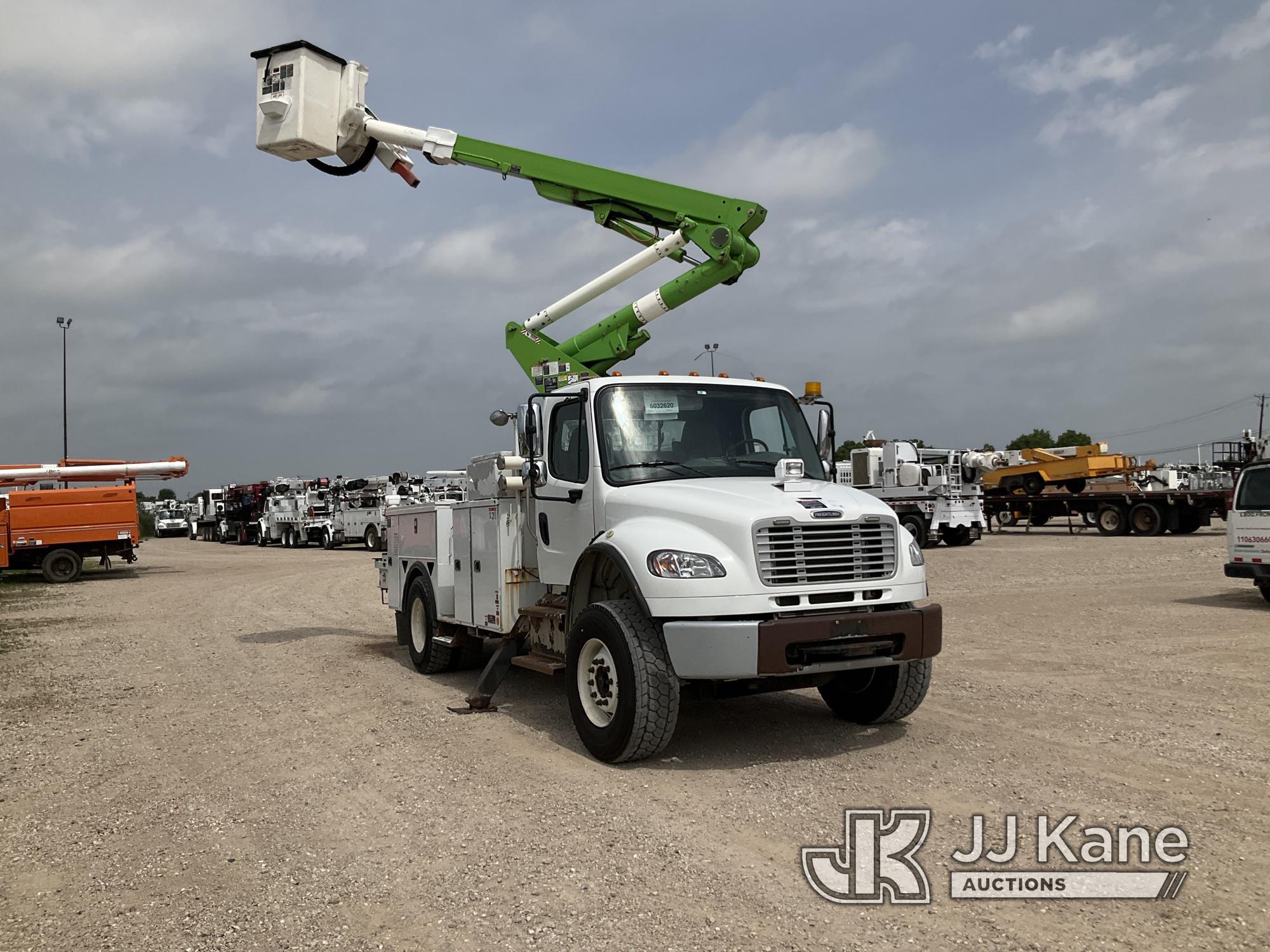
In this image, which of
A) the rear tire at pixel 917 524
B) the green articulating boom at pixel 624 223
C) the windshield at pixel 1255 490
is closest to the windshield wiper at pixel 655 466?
the green articulating boom at pixel 624 223

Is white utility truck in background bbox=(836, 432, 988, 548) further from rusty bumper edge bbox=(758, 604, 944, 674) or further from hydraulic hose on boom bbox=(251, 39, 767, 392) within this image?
rusty bumper edge bbox=(758, 604, 944, 674)

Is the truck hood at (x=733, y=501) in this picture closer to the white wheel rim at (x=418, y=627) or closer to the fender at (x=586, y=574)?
the fender at (x=586, y=574)

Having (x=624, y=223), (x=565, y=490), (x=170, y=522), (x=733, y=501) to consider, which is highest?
(x=624, y=223)

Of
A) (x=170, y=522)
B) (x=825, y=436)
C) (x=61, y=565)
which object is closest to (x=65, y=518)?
(x=61, y=565)

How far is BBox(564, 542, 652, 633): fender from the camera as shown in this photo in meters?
6.17

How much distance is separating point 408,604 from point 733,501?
525 centimetres

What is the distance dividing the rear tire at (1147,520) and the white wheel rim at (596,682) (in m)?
29.5

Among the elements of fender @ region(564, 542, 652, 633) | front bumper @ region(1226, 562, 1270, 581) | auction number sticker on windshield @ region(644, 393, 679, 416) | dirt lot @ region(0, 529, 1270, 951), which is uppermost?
auction number sticker on windshield @ region(644, 393, 679, 416)

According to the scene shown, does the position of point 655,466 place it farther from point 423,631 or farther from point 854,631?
point 423,631

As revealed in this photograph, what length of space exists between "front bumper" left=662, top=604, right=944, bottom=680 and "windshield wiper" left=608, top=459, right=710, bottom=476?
1378mm

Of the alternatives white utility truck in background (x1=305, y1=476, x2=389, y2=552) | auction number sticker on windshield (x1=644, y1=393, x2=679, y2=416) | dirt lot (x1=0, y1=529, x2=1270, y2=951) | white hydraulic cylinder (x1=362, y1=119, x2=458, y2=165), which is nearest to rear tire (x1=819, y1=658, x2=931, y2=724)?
dirt lot (x1=0, y1=529, x2=1270, y2=951)

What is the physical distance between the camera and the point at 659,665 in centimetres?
596

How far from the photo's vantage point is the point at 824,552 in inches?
241

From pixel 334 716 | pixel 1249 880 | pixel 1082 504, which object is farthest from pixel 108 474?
pixel 1082 504
